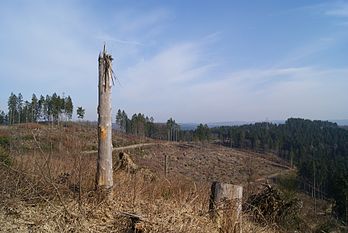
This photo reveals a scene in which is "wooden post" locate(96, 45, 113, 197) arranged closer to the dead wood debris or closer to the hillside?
the hillside

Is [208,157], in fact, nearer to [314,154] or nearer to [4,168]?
[314,154]

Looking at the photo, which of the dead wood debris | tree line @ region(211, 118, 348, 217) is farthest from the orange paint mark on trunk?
tree line @ region(211, 118, 348, 217)

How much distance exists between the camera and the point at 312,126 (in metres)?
185

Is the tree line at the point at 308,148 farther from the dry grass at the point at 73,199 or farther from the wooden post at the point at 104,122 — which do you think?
the wooden post at the point at 104,122

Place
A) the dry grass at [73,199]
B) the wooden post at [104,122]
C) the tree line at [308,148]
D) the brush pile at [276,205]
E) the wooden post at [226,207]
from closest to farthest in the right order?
the dry grass at [73,199] < the wooden post at [226,207] < the wooden post at [104,122] < the brush pile at [276,205] < the tree line at [308,148]

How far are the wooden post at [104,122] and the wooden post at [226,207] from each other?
5.53 ft

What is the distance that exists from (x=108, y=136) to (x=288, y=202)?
6021mm

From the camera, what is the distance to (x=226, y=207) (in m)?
5.65

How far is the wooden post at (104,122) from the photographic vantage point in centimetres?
604

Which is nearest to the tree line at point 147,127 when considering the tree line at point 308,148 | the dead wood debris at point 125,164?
the tree line at point 308,148

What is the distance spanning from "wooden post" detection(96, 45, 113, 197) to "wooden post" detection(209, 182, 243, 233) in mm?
1686

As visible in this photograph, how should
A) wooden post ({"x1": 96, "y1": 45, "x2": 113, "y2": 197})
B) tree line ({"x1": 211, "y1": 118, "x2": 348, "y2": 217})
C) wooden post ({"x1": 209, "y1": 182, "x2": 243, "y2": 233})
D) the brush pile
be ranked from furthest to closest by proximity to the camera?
tree line ({"x1": 211, "y1": 118, "x2": 348, "y2": 217}) → the brush pile → wooden post ({"x1": 96, "y1": 45, "x2": 113, "y2": 197}) → wooden post ({"x1": 209, "y1": 182, "x2": 243, "y2": 233})

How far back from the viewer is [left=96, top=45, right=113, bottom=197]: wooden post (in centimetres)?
604

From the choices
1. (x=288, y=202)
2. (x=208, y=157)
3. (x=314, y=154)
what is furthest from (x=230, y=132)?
(x=288, y=202)
